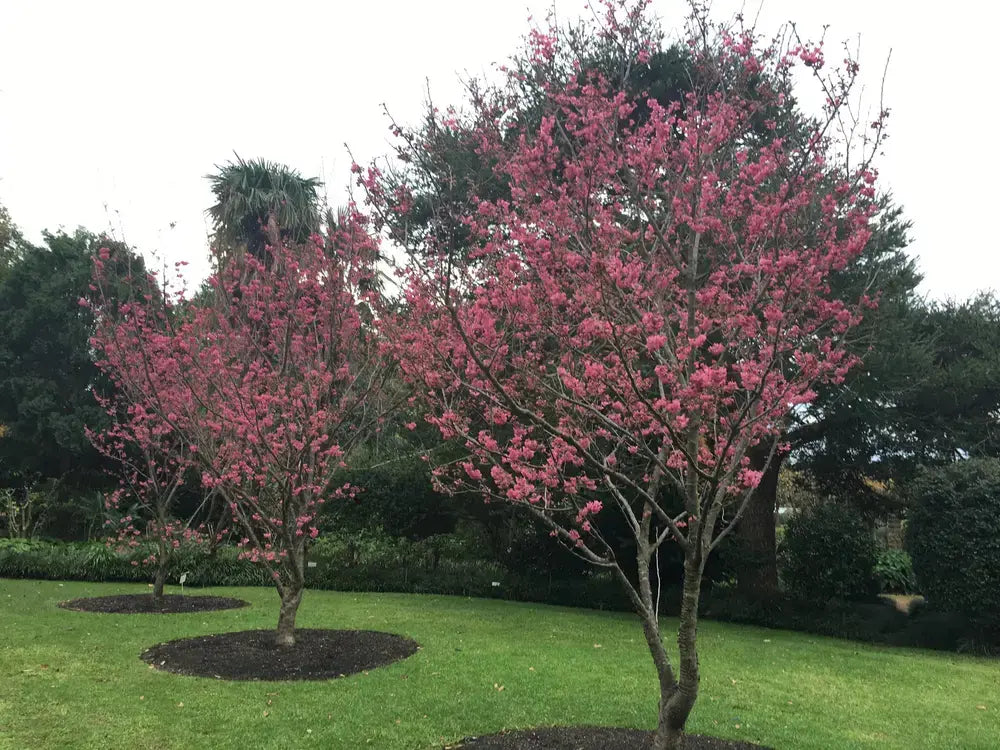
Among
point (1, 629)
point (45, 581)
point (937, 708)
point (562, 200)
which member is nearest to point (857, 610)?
point (937, 708)

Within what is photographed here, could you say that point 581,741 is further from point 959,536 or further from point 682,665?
point 959,536

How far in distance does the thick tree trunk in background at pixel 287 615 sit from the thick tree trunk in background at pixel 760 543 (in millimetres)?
7544

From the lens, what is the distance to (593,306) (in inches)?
166

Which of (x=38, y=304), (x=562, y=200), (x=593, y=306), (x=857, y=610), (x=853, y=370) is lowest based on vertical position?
(x=857, y=610)

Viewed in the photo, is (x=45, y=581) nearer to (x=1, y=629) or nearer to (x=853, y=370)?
(x=1, y=629)

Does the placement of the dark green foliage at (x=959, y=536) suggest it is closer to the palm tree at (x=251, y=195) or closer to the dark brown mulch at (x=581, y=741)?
the dark brown mulch at (x=581, y=741)

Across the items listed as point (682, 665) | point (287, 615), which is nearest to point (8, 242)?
point (287, 615)

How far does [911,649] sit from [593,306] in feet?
30.8

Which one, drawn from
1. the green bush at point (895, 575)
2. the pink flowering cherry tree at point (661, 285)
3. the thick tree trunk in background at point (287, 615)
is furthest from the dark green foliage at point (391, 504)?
the green bush at point (895, 575)

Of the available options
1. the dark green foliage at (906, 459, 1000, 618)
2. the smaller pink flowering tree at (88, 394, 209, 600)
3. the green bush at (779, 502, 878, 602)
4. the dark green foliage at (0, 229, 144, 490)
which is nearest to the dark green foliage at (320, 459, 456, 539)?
the smaller pink flowering tree at (88, 394, 209, 600)

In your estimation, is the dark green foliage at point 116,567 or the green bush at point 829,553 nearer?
the green bush at point 829,553

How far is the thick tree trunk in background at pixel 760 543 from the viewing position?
39.5 feet

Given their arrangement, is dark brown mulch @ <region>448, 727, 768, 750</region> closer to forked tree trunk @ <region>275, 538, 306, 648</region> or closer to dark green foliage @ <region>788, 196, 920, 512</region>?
forked tree trunk @ <region>275, 538, 306, 648</region>

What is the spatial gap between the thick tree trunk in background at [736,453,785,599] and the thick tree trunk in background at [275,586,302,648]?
7544 mm
